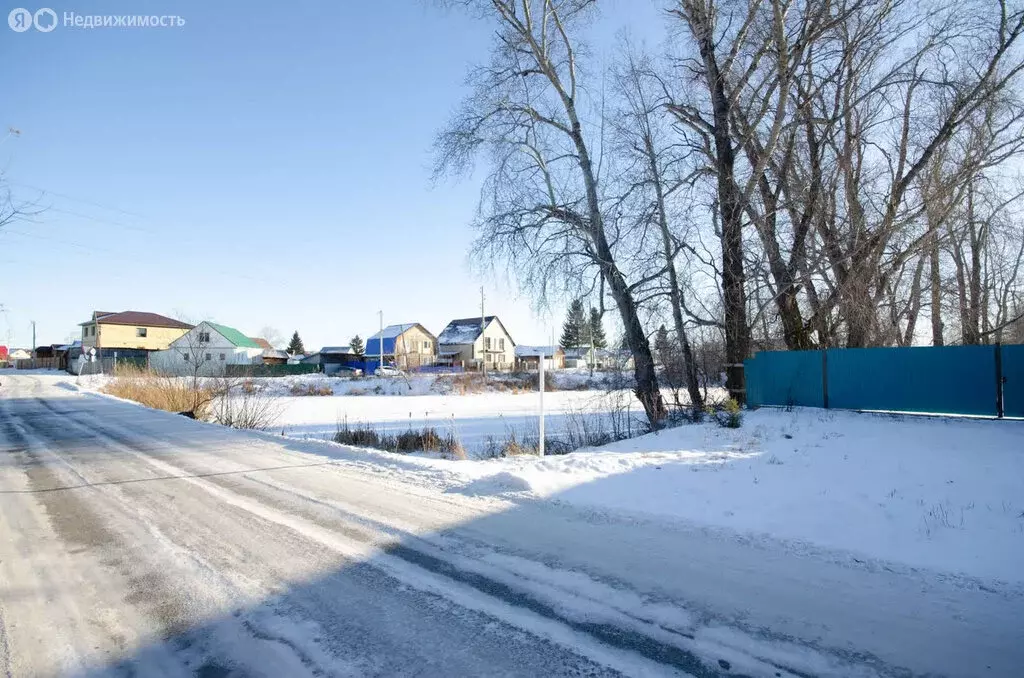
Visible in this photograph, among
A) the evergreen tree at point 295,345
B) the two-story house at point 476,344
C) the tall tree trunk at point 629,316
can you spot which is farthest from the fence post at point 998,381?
the evergreen tree at point 295,345

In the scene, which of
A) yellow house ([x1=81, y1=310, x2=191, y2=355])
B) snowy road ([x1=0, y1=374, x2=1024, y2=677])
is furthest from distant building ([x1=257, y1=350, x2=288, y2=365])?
snowy road ([x1=0, y1=374, x2=1024, y2=677])

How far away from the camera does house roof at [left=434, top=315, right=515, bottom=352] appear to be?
7188cm

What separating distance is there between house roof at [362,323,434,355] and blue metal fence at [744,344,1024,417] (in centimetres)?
5890

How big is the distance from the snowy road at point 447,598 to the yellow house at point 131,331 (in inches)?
2737

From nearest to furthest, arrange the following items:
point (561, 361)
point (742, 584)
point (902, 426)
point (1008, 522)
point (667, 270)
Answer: point (742, 584)
point (1008, 522)
point (902, 426)
point (667, 270)
point (561, 361)

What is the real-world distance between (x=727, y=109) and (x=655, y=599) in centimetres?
1413

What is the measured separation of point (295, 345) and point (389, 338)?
117 ft

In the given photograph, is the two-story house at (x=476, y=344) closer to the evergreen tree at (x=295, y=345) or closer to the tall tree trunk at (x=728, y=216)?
the evergreen tree at (x=295, y=345)

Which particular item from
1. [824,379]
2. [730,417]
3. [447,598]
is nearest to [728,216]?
[824,379]

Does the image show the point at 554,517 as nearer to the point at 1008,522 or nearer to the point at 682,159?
the point at 1008,522

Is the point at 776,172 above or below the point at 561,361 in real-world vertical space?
above

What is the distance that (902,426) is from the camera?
383 inches

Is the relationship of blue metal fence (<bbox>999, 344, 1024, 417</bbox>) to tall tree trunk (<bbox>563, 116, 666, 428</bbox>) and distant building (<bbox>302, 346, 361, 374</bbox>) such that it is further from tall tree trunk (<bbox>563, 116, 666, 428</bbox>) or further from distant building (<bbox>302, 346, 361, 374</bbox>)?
distant building (<bbox>302, 346, 361, 374</bbox>)

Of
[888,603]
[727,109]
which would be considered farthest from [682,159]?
[888,603]
